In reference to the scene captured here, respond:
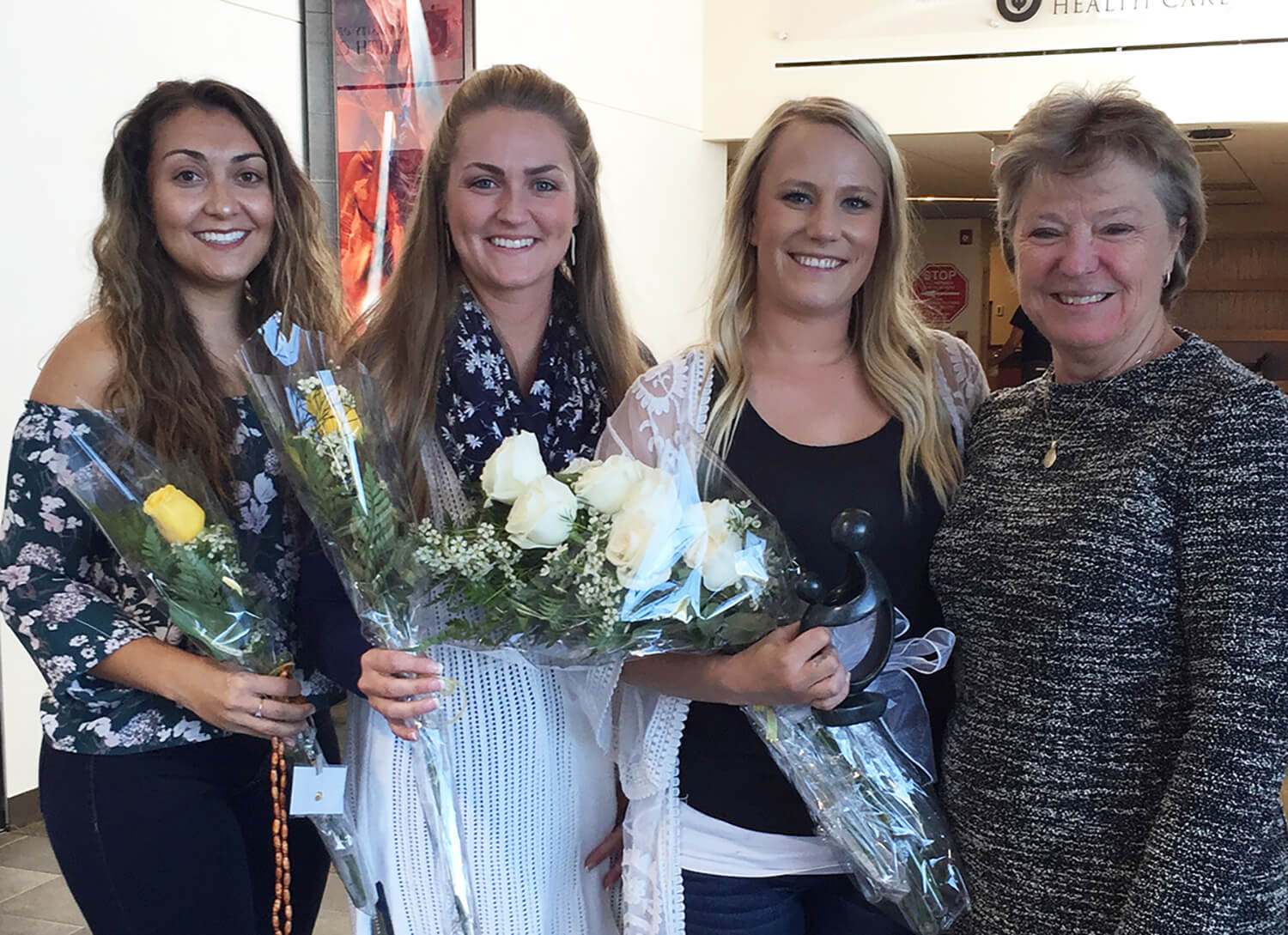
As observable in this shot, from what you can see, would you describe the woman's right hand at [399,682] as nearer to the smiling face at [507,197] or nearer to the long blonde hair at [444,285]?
the long blonde hair at [444,285]

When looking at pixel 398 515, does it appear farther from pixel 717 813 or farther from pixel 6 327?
pixel 6 327

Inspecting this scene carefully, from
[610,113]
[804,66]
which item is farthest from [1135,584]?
[804,66]

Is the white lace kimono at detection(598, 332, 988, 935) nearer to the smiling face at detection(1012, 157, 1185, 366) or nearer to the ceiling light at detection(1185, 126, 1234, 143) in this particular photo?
the smiling face at detection(1012, 157, 1185, 366)

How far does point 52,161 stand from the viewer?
3.80 m

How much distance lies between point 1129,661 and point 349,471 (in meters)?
0.92

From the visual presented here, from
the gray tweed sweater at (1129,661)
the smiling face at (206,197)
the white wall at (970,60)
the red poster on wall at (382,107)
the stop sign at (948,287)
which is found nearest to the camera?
the gray tweed sweater at (1129,661)

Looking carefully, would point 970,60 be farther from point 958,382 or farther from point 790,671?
point 790,671

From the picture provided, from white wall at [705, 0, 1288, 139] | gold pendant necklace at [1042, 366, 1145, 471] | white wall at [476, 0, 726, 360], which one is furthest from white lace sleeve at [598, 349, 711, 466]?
white wall at [705, 0, 1288, 139]

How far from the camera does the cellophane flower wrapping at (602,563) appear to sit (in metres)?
1.29

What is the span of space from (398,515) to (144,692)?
Answer: 571 mm

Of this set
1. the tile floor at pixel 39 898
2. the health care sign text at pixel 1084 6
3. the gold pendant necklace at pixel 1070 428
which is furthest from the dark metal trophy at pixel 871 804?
the health care sign text at pixel 1084 6

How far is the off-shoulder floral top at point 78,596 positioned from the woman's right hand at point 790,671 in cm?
67

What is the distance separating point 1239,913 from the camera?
1.25 m

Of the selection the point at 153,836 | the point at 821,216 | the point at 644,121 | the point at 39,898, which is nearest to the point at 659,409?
the point at 821,216
